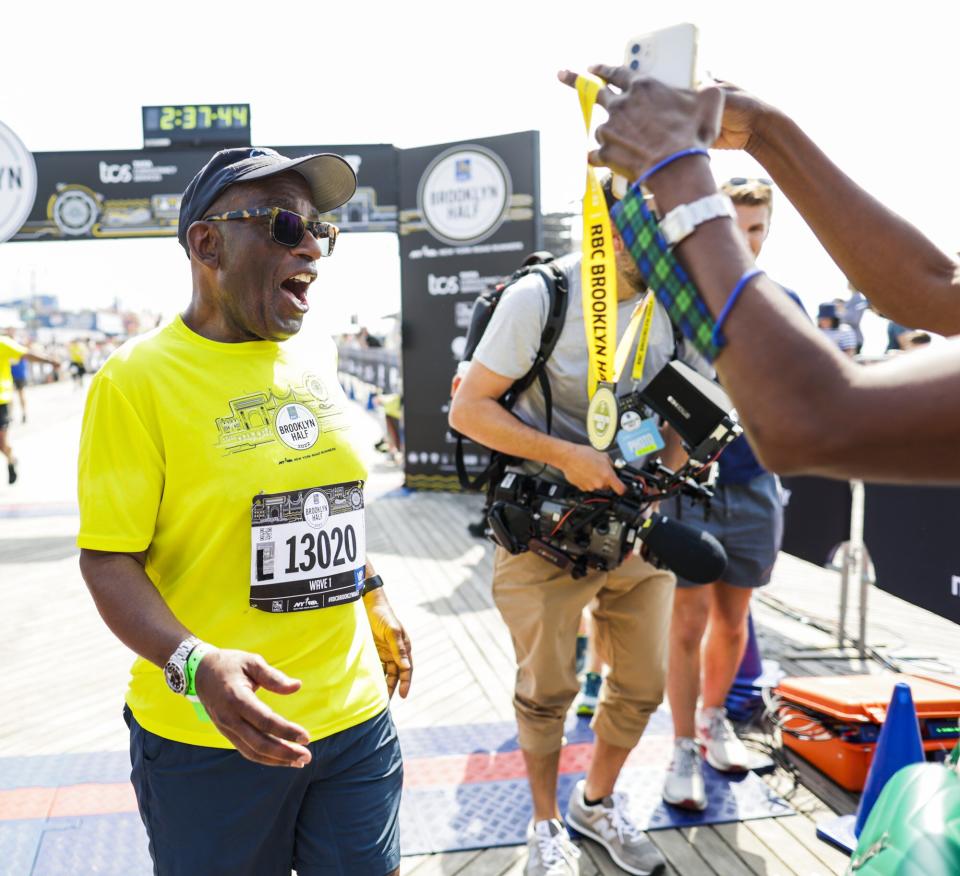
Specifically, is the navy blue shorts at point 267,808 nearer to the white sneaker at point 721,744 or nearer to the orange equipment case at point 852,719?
the white sneaker at point 721,744

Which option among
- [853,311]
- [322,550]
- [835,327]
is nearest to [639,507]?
[322,550]

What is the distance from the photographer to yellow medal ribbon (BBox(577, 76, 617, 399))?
4.51 ft

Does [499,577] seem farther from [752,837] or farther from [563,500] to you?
[752,837]

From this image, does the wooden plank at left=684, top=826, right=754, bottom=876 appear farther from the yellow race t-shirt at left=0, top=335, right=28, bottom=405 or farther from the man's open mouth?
the yellow race t-shirt at left=0, top=335, right=28, bottom=405

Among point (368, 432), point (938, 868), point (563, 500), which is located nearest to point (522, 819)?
point (563, 500)

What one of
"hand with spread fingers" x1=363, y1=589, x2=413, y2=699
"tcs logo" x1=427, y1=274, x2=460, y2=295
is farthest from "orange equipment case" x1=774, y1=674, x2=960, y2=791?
"tcs logo" x1=427, y1=274, x2=460, y2=295

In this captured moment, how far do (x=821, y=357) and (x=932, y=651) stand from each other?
4.45m

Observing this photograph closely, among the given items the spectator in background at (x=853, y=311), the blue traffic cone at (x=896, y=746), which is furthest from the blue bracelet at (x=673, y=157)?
the spectator in background at (x=853, y=311)

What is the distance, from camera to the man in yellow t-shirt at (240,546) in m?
1.46

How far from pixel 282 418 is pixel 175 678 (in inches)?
22.1

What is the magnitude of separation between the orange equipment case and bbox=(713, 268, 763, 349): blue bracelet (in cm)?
270

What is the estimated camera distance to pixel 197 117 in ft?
33.3

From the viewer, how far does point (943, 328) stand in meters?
1.45

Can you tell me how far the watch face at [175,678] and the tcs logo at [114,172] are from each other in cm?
1015
